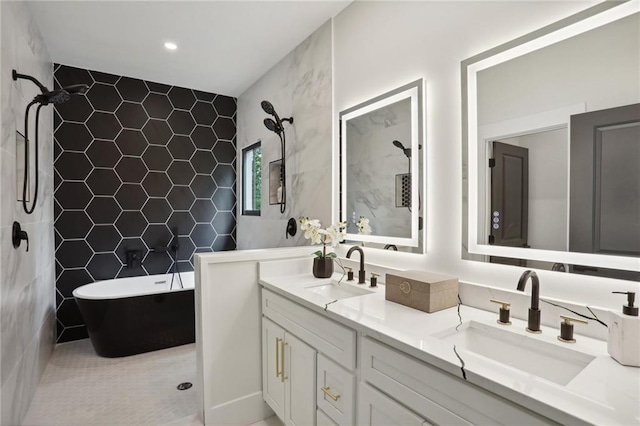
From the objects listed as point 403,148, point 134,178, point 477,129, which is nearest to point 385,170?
point 403,148

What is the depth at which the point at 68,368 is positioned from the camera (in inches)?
110

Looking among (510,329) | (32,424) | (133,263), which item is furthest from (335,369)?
(133,263)

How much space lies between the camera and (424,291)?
1462mm

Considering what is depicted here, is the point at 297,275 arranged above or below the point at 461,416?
above

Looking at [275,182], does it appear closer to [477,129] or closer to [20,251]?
[20,251]

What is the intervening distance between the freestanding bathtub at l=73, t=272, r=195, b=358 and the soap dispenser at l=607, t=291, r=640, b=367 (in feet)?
9.78

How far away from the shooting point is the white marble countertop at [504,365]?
755mm

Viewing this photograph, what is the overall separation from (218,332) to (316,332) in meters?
0.73

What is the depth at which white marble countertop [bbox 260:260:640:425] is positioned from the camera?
0.75 meters

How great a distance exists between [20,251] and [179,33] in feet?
6.42

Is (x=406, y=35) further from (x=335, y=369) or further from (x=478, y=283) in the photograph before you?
(x=335, y=369)

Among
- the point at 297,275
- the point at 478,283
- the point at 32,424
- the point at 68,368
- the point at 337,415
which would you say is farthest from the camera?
the point at 68,368

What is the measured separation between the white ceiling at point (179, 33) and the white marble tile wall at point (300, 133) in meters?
0.16

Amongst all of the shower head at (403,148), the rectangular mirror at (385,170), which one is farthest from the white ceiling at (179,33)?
the shower head at (403,148)
